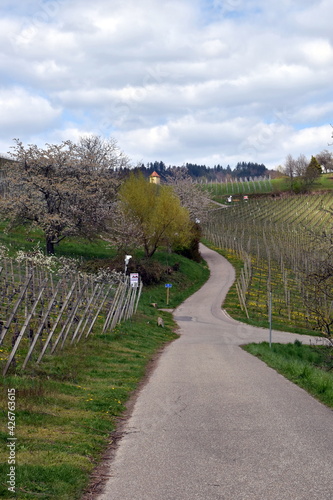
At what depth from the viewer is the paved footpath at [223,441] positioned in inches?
240

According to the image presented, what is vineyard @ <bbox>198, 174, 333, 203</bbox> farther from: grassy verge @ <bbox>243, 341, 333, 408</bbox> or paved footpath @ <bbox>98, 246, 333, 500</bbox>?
paved footpath @ <bbox>98, 246, 333, 500</bbox>

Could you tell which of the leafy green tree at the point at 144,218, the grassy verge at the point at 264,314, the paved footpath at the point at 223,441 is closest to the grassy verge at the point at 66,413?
the paved footpath at the point at 223,441

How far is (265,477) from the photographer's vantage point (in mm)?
6406

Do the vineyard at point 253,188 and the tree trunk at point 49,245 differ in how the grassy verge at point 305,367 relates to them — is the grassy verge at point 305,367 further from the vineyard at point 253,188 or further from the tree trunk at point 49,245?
the vineyard at point 253,188

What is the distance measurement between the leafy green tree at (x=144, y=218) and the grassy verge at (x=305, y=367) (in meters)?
25.2

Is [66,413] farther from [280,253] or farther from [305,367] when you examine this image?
[280,253]

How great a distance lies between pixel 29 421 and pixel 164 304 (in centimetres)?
3445

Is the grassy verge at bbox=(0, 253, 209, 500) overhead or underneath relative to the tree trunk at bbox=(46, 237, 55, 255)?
underneath

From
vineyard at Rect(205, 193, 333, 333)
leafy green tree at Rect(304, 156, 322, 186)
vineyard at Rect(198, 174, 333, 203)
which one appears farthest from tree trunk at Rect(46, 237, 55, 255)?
leafy green tree at Rect(304, 156, 322, 186)

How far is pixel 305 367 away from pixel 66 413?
27.3ft

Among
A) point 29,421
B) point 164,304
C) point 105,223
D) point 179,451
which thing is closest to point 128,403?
point 29,421

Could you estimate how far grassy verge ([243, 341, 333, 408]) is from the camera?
12373mm

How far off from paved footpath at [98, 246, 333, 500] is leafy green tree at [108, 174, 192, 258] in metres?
33.8

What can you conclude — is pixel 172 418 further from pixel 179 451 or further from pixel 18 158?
pixel 18 158
